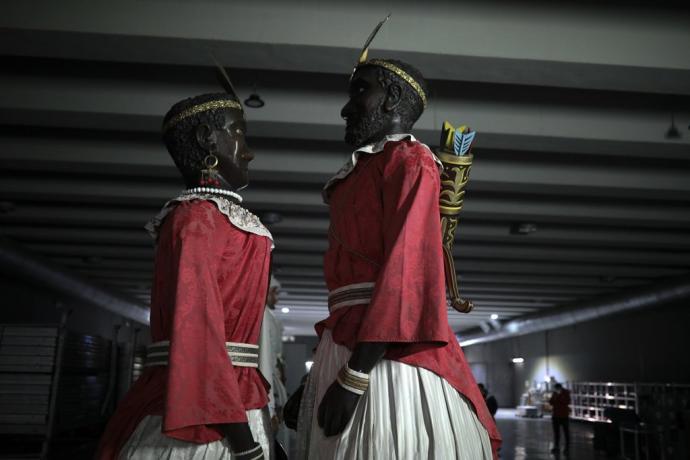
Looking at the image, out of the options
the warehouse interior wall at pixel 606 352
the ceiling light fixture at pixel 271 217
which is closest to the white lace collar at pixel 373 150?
the ceiling light fixture at pixel 271 217

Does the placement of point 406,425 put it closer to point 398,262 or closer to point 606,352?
point 398,262

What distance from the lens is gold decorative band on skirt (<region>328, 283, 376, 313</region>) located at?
162 cm

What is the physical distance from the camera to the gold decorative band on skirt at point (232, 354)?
1734 millimetres

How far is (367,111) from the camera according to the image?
1859mm

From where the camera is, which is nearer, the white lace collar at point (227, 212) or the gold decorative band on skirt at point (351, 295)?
the gold decorative band on skirt at point (351, 295)

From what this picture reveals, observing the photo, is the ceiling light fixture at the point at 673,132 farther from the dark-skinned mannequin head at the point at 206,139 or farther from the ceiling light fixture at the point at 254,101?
the dark-skinned mannequin head at the point at 206,139

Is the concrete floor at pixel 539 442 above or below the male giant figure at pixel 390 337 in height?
below

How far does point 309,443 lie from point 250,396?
0.24m

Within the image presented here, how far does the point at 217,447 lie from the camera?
161 centimetres

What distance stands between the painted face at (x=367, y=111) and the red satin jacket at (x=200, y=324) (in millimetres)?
459

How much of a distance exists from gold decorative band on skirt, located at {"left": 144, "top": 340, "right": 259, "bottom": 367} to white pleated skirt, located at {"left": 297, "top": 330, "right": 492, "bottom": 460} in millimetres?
321

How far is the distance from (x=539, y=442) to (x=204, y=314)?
12498 millimetres

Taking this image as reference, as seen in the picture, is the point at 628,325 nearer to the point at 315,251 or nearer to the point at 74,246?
the point at 315,251

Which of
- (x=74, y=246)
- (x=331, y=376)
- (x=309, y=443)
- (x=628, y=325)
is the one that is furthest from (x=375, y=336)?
(x=628, y=325)
